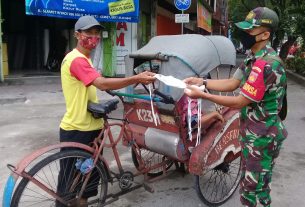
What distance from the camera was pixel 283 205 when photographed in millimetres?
4074

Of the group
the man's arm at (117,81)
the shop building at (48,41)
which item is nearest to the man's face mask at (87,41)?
the man's arm at (117,81)

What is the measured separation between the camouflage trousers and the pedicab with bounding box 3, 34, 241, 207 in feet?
1.82

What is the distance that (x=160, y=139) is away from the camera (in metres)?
3.78

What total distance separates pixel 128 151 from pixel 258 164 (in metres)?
2.96

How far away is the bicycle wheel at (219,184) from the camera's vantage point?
3.99 m

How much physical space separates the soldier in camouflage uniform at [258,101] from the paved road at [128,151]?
3.81ft

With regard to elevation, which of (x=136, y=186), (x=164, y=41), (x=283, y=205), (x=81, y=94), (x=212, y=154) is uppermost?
(x=164, y=41)

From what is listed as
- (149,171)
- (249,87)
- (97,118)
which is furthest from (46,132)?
(249,87)

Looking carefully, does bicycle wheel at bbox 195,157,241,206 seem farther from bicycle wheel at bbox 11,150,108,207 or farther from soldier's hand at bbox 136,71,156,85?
soldier's hand at bbox 136,71,156,85

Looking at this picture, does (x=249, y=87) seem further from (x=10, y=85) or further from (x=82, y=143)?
(x=10, y=85)

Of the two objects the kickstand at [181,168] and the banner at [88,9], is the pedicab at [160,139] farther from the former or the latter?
the banner at [88,9]

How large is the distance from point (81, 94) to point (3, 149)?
311 centimetres

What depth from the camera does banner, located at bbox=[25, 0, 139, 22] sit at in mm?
11031

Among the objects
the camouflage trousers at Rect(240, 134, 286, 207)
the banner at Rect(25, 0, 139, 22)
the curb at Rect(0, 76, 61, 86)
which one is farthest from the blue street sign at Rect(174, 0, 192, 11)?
the camouflage trousers at Rect(240, 134, 286, 207)
